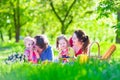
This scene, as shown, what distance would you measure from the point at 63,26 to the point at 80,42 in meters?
23.8

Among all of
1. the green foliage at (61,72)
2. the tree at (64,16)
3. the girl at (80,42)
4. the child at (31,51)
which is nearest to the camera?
the green foliage at (61,72)

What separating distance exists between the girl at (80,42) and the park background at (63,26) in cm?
149

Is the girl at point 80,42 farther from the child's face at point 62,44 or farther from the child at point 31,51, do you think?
the child at point 31,51

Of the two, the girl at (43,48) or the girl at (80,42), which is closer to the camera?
the girl at (80,42)

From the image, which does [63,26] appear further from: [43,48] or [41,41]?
[41,41]

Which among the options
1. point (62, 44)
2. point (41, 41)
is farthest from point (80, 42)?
point (41, 41)

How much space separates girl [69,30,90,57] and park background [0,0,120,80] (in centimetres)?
149

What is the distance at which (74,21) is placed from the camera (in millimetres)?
37125

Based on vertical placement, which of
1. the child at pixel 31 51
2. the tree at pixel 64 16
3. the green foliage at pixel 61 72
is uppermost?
the green foliage at pixel 61 72

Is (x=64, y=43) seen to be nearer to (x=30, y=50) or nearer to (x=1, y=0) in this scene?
(x=30, y=50)

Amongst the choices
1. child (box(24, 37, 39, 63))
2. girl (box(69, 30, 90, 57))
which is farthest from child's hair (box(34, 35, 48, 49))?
girl (box(69, 30, 90, 57))

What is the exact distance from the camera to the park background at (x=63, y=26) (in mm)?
4656

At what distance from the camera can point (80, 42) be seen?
9.47 meters

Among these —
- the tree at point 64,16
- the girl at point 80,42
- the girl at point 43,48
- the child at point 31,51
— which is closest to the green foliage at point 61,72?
the girl at point 80,42
